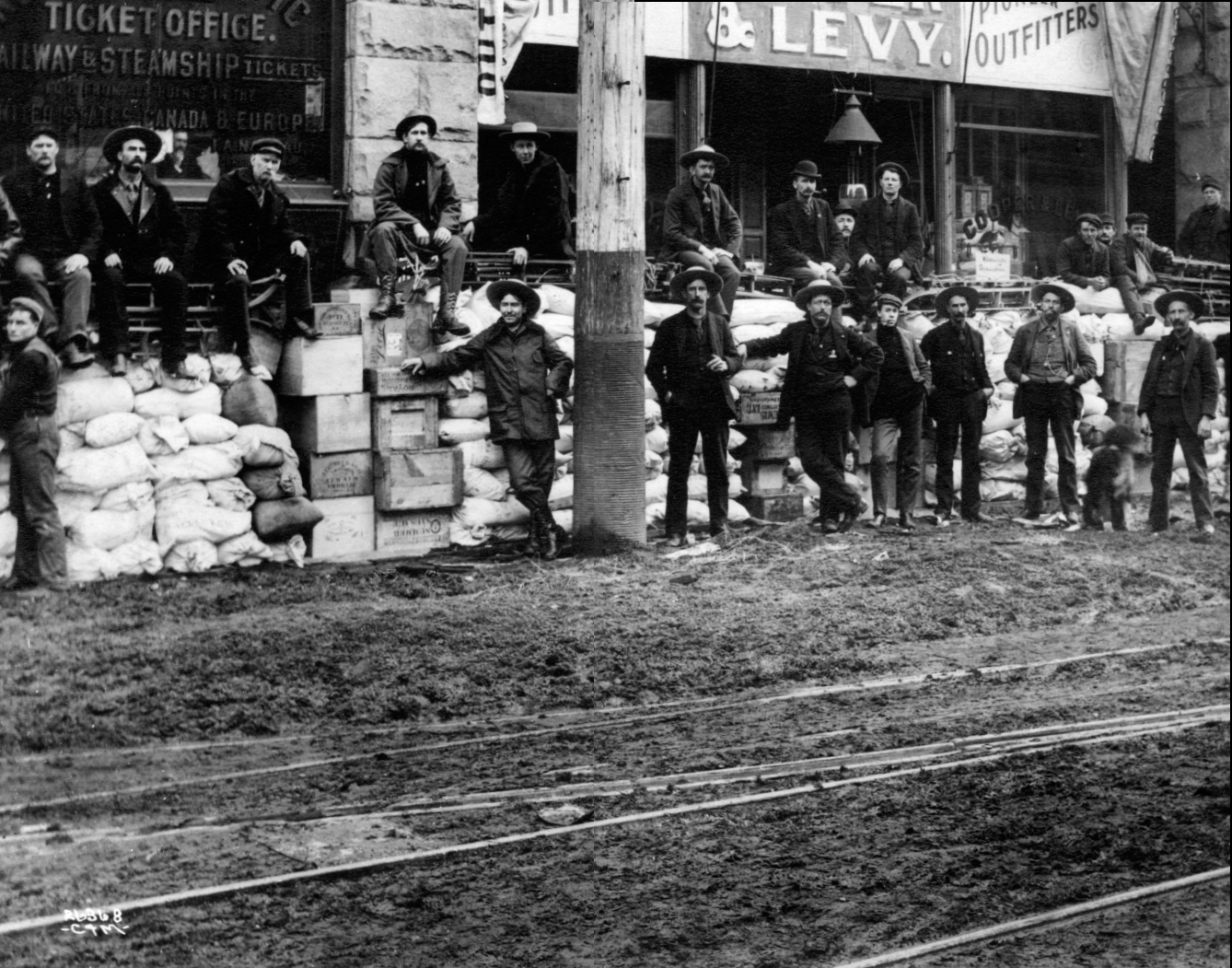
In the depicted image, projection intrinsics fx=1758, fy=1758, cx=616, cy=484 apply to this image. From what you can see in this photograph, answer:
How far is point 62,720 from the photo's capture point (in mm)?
7012

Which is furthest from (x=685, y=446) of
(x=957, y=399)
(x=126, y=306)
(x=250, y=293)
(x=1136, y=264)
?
(x=1136, y=264)

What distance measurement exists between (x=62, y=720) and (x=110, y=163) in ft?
12.6

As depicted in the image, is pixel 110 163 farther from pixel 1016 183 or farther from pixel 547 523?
pixel 1016 183

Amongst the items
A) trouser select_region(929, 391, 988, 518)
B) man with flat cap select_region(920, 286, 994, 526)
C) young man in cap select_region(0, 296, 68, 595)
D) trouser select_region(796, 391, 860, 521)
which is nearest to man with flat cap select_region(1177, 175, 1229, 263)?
man with flat cap select_region(920, 286, 994, 526)

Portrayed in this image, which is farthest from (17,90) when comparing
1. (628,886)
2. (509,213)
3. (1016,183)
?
(1016,183)

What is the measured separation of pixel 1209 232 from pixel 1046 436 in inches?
133

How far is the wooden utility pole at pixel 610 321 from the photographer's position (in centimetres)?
1071

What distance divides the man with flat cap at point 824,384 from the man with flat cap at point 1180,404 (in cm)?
258

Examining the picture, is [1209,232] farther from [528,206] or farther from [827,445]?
[528,206]

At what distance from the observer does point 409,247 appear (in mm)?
10812

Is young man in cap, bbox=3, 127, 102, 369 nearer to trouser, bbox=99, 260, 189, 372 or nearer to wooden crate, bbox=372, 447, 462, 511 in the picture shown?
trouser, bbox=99, 260, 189, 372

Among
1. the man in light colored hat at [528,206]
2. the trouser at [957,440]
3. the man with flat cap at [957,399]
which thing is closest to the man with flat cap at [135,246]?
the man in light colored hat at [528,206]

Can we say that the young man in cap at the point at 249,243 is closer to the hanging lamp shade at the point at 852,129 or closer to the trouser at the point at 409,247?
the trouser at the point at 409,247

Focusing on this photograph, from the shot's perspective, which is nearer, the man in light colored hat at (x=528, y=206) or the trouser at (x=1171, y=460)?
the man in light colored hat at (x=528, y=206)
